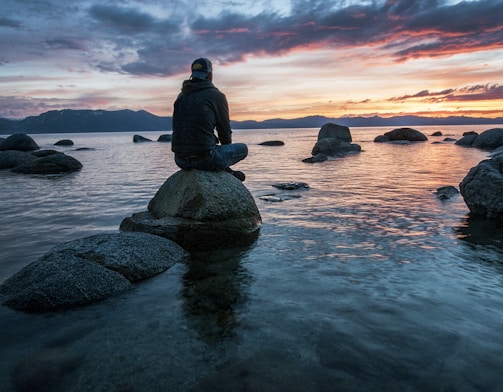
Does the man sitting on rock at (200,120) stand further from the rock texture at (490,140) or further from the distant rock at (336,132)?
the rock texture at (490,140)

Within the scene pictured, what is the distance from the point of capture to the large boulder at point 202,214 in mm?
7668

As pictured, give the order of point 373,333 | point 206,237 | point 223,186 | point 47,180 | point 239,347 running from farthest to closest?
point 47,180, point 223,186, point 206,237, point 373,333, point 239,347

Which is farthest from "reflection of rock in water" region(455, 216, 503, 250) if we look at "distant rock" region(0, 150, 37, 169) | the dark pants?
"distant rock" region(0, 150, 37, 169)

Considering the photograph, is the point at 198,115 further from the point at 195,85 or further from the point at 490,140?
the point at 490,140

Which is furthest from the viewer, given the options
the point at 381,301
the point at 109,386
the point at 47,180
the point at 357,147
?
the point at 357,147

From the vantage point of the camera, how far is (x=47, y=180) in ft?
60.1

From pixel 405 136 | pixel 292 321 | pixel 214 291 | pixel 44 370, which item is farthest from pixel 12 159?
pixel 405 136

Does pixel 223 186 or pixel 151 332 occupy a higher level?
pixel 223 186

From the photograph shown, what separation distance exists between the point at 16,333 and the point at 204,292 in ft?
7.68

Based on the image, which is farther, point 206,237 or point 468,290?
point 206,237

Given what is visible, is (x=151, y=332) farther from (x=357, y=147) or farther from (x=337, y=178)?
(x=357, y=147)

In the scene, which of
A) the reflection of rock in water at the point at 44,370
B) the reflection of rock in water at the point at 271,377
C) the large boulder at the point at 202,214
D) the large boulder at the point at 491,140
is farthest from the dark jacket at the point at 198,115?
the large boulder at the point at 491,140

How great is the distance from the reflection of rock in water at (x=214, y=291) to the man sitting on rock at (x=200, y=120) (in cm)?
240

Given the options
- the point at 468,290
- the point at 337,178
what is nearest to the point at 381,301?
the point at 468,290
